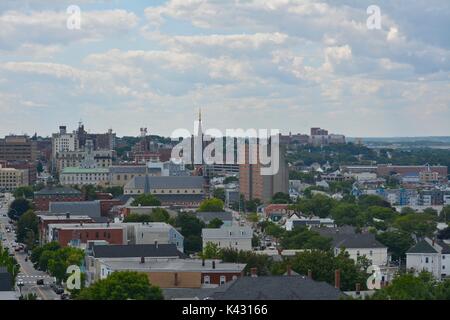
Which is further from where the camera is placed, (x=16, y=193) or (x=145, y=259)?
(x=16, y=193)

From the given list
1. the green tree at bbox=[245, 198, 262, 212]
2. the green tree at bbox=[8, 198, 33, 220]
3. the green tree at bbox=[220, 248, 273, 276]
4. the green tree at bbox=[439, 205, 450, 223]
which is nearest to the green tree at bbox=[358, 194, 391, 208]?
the green tree at bbox=[439, 205, 450, 223]

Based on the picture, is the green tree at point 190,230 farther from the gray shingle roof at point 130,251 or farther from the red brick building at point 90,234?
the gray shingle roof at point 130,251

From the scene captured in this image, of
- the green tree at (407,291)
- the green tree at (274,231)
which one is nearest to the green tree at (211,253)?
the green tree at (407,291)

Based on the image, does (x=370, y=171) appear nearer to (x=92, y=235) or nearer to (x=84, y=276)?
(x=92, y=235)

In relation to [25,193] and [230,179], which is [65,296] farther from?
[230,179]
